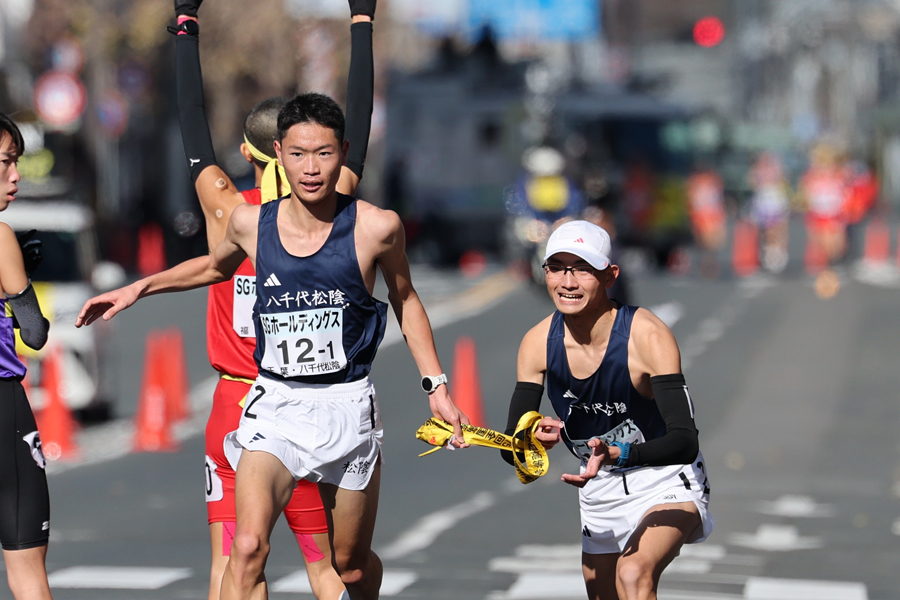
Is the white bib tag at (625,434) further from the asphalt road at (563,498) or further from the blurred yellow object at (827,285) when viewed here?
the blurred yellow object at (827,285)

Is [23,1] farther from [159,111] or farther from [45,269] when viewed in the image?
[45,269]

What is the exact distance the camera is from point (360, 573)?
20.6ft

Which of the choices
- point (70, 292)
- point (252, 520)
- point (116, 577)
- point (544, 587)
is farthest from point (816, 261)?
point (252, 520)

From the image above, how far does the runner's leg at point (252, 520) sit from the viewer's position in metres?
5.90

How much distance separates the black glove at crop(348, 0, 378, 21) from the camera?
6.62 m

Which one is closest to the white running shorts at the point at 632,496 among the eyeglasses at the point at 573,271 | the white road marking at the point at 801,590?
the eyeglasses at the point at 573,271

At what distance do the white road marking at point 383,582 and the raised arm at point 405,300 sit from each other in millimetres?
3052

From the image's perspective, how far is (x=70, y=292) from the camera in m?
15.8

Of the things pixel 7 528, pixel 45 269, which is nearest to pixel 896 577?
pixel 7 528

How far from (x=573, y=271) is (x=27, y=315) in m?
1.84

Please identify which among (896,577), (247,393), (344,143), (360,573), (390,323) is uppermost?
(344,143)

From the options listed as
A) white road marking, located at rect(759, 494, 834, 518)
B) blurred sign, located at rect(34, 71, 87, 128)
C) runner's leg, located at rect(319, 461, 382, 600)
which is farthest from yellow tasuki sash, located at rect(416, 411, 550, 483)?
blurred sign, located at rect(34, 71, 87, 128)

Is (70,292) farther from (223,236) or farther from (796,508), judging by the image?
(223,236)

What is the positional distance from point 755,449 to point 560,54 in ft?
241
